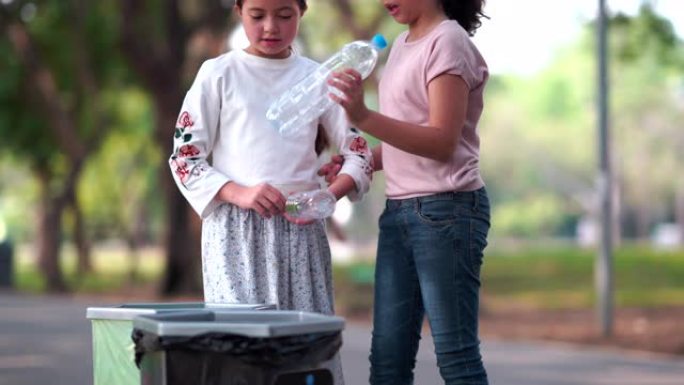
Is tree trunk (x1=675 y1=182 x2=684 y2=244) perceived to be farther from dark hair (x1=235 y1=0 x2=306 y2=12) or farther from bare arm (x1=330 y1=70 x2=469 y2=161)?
bare arm (x1=330 y1=70 x2=469 y2=161)

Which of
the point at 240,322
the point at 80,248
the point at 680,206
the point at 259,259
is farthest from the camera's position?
the point at 680,206

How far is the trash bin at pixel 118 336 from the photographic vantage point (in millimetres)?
4180

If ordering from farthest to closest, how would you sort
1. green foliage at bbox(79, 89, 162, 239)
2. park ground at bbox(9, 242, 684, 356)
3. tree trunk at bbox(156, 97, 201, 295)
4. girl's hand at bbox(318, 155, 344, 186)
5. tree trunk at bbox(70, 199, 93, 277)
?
green foliage at bbox(79, 89, 162, 239) < tree trunk at bbox(70, 199, 93, 277) < tree trunk at bbox(156, 97, 201, 295) < park ground at bbox(9, 242, 684, 356) < girl's hand at bbox(318, 155, 344, 186)

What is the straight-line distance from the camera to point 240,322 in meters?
4.04

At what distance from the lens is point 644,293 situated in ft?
87.9

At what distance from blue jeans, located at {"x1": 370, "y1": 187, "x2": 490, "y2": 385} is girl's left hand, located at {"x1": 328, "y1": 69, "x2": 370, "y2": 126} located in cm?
48

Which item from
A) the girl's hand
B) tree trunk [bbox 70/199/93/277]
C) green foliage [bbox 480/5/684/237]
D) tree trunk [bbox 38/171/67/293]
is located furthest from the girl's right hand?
green foliage [bbox 480/5/684/237]

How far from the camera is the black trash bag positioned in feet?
11.9

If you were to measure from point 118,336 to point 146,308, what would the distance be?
120mm

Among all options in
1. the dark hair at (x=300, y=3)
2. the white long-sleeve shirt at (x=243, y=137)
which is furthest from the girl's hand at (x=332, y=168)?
the dark hair at (x=300, y=3)

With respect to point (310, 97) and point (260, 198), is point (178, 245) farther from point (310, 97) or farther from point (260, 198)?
point (260, 198)

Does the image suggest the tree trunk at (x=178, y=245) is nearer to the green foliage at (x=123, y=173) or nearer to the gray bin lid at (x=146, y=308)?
the green foliage at (x=123, y=173)

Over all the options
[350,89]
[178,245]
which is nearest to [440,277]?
[350,89]

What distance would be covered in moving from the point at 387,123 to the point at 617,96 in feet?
245
